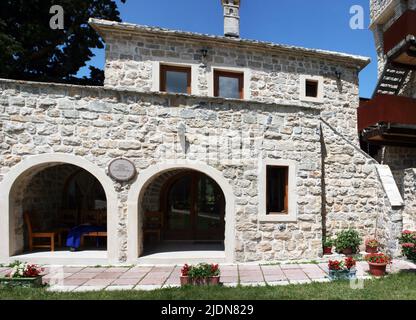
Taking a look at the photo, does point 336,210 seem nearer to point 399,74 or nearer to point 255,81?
point 255,81

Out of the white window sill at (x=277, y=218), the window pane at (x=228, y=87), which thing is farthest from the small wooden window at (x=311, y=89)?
the white window sill at (x=277, y=218)

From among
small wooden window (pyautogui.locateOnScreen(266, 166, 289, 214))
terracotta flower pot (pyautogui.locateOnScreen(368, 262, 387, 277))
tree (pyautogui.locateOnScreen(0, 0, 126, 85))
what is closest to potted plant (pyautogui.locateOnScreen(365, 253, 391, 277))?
terracotta flower pot (pyautogui.locateOnScreen(368, 262, 387, 277))

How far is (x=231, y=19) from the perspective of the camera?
10.0 metres

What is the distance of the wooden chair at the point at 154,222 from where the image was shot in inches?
337

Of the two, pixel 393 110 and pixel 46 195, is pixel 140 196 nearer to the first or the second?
pixel 46 195

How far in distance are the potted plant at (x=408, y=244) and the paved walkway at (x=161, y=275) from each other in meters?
0.27

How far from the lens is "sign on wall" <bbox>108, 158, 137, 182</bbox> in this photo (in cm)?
657

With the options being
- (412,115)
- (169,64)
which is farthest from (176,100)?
(412,115)

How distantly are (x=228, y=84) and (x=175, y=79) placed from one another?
1856mm

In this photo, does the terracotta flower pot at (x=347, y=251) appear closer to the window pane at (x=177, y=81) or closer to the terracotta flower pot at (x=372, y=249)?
the terracotta flower pot at (x=372, y=249)

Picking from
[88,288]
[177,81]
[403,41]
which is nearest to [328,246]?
[88,288]

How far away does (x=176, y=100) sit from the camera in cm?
692

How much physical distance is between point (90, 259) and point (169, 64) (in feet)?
20.9

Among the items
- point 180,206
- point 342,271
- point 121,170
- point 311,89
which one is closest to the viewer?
point 342,271
